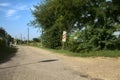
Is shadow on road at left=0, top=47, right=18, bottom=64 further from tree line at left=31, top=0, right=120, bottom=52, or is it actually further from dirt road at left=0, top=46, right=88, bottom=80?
tree line at left=31, top=0, right=120, bottom=52

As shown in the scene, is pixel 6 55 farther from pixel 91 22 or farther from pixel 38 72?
pixel 38 72

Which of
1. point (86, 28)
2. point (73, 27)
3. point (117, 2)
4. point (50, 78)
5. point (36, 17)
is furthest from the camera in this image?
point (36, 17)

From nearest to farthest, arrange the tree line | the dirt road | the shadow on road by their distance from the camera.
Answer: the dirt road
the shadow on road
the tree line

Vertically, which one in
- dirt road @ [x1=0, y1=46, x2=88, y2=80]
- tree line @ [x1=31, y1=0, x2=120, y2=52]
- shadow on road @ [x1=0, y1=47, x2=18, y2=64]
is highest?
tree line @ [x1=31, y1=0, x2=120, y2=52]

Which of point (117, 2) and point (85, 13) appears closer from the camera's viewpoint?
point (117, 2)

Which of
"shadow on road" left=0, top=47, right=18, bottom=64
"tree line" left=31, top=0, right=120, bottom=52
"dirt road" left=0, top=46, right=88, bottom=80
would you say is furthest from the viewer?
"tree line" left=31, top=0, right=120, bottom=52

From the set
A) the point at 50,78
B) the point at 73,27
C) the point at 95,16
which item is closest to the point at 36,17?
the point at 73,27

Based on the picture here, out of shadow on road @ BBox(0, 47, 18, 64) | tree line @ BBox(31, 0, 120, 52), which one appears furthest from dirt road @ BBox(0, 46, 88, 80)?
tree line @ BBox(31, 0, 120, 52)

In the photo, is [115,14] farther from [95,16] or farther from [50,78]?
[50,78]

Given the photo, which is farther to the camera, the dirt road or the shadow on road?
the shadow on road

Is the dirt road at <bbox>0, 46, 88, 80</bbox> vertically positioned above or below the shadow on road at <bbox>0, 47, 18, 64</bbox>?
below

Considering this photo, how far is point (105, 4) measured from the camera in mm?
31672

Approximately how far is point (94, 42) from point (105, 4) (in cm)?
495

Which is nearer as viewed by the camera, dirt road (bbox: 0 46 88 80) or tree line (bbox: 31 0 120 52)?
dirt road (bbox: 0 46 88 80)
